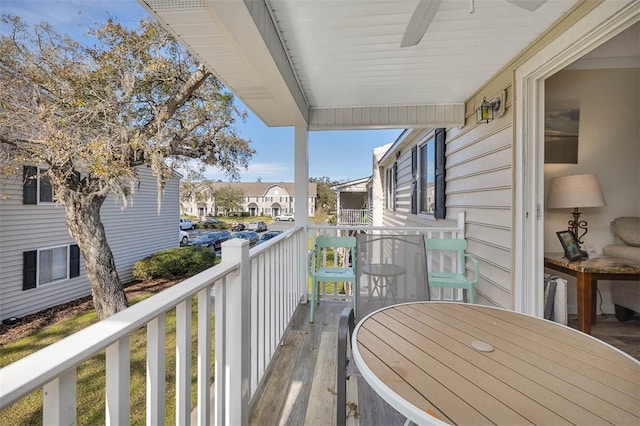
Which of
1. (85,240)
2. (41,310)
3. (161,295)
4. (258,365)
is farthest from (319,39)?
(41,310)

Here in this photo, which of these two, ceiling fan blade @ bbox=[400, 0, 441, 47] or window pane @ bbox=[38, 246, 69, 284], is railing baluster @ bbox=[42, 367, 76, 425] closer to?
ceiling fan blade @ bbox=[400, 0, 441, 47]

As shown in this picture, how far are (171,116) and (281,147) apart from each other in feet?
25.8

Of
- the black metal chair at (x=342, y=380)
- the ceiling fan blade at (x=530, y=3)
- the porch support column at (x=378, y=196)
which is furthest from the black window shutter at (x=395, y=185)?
the black metal chair at (x=342, y=380)

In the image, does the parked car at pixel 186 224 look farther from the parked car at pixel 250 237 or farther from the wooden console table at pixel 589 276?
the wooden console table at pixel 589 276

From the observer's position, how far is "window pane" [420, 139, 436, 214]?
4.56m

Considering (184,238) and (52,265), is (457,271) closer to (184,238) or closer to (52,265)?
(52,265)

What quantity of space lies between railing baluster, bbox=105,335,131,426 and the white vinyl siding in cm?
827

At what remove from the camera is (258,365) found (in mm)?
1914

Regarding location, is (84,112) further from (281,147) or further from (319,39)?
(281,147)

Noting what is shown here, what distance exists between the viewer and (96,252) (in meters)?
7.38

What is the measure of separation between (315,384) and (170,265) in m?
8.94

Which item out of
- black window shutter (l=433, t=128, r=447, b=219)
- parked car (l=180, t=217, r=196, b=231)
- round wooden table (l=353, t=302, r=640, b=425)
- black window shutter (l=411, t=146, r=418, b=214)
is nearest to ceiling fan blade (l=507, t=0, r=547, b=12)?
round wooden table (l=353, t=302, r=640, b=425)

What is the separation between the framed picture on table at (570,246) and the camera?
103 inches

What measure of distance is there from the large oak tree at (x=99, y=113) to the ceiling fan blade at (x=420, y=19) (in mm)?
6579
